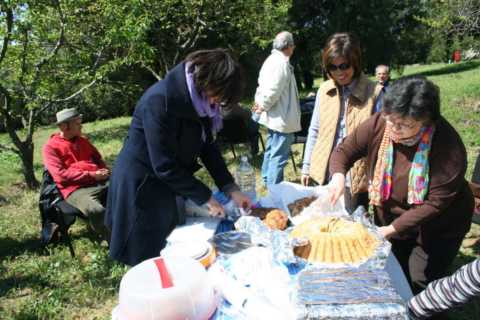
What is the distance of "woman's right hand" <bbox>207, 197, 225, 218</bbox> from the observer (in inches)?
73.4

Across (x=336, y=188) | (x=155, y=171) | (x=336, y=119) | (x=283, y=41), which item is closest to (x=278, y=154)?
(x=283, y=41)

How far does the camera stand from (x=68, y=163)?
394cm

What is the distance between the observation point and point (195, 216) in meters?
2.10

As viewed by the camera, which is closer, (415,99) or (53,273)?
(415,99)

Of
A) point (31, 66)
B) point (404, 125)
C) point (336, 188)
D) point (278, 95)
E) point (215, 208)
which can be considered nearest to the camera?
Result: point (404, 125)

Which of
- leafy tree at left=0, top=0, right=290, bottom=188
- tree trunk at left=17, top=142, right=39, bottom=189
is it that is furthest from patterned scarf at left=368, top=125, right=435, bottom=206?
tree trunk at left=17, top=142, right=39, bottom=189

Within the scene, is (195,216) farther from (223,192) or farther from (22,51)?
(22,51)

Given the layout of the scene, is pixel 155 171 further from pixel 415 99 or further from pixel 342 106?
pixel 342 106

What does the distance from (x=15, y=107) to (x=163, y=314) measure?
6.33m

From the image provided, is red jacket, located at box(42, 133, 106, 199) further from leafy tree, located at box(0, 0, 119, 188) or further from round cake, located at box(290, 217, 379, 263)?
round cake, located at box(290, 217, 379, 263)

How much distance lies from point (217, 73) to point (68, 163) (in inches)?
113

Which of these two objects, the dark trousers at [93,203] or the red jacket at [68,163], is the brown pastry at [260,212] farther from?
the red jacket at [68,163]

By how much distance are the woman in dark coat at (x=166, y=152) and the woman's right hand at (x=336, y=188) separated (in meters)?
0.46

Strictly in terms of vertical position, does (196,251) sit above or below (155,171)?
below
